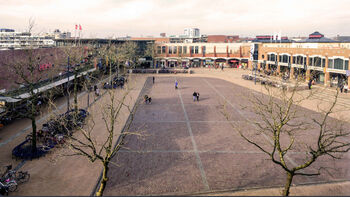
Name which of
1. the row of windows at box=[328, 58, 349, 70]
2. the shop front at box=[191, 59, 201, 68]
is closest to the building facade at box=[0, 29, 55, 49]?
the shop front at box=[191, 59, 201, 68]

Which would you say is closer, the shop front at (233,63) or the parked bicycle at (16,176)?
the parked bicycle at (16,176)

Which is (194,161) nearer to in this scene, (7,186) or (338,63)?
(7,186)

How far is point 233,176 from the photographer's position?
14.1 meters

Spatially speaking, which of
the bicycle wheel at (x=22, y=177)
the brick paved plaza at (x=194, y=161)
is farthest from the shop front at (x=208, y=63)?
the bicycle wheel at (x=22, y=177)

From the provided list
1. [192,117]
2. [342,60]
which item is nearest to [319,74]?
[342,60]

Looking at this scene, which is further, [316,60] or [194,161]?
[316,60]

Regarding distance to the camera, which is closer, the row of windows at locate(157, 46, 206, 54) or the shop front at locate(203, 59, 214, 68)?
the row of windows at locate(157, 46, 206, 54)

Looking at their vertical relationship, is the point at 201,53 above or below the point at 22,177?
above

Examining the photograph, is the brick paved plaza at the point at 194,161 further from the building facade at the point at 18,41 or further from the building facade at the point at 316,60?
the building facade at the point at 18,41

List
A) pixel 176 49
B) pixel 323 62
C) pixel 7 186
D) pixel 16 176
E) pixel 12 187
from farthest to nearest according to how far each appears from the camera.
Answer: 1. pixel 176 49
2. pixel 323 62
3. pixel 16 176
4. pixel 12 187
5. pixel 7 186

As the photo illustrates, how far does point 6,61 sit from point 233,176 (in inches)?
867

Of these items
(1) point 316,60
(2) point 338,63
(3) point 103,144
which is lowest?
(3) point 103,144

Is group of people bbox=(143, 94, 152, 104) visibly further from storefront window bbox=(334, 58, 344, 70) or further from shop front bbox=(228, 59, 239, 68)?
shop front bbox=(228, 59, 239, 68)

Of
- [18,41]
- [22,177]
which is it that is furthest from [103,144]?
[18,41]
